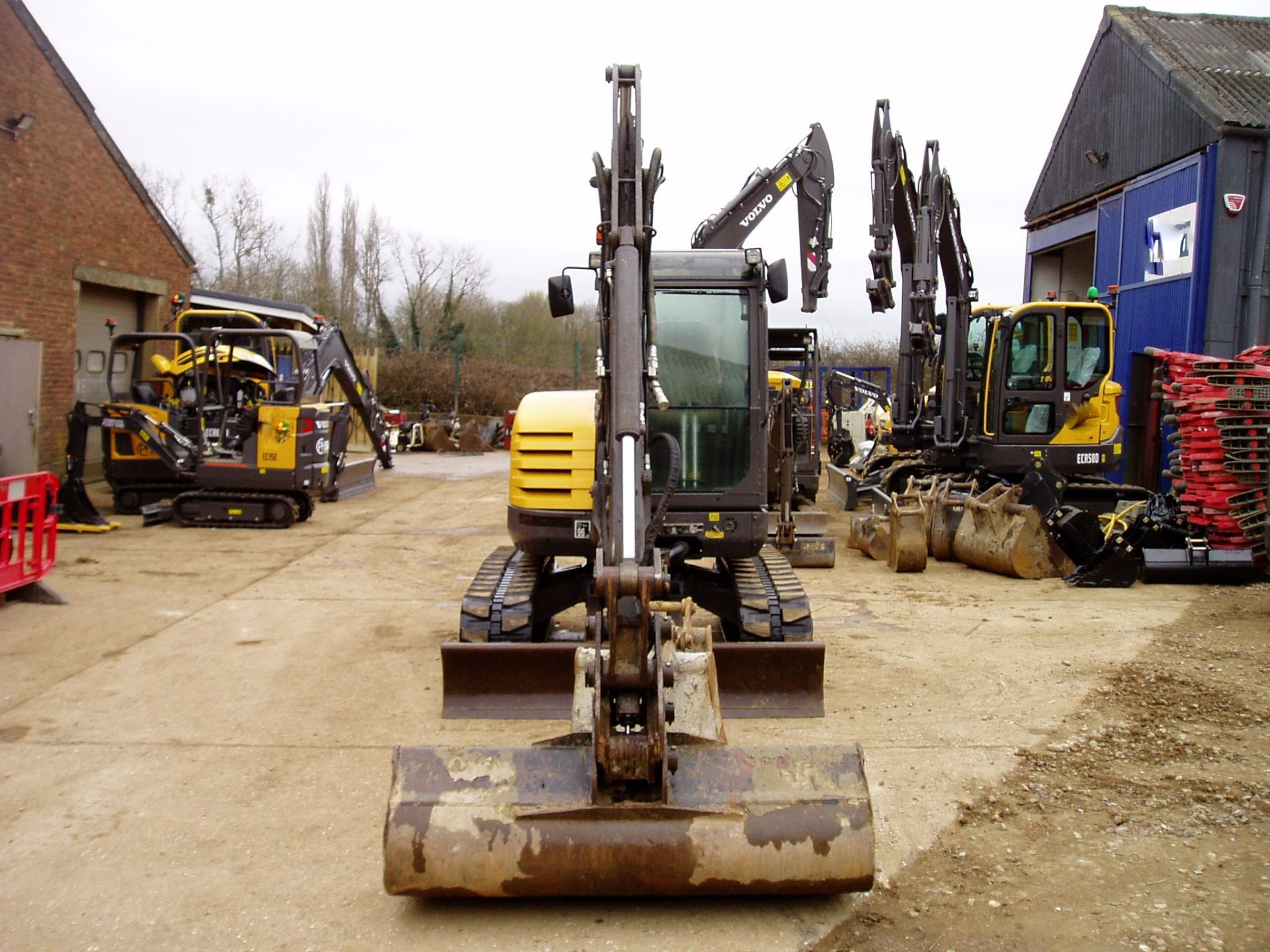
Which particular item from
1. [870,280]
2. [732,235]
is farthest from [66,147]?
[870,280]

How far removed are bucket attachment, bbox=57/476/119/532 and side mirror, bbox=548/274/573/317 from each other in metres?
8.54

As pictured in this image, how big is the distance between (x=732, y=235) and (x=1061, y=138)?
1103 cm

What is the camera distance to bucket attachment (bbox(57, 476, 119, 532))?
12078 millimetres

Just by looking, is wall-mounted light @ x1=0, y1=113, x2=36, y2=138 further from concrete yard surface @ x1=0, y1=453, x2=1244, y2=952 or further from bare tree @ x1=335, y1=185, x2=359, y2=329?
bare tree @ x1=335, y1=185, x2=359, y2=329

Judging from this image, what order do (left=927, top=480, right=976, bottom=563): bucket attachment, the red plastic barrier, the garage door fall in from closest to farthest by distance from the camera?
the red plastic barrier
(left=927, top=480, right=976, bottom=563): bucket attachment
the garage door

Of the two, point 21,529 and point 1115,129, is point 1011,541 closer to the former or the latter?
point 21,529

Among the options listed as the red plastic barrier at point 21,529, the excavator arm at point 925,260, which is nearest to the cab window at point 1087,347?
the excavator arm at point 925,260

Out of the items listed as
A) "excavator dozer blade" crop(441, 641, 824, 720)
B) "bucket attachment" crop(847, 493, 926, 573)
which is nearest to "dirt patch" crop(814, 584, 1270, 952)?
"excavator dozer blade" crop(441, 641, 824, 720)

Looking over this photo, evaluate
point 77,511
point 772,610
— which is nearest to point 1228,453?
point 772,610

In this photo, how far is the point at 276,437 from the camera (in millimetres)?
12836

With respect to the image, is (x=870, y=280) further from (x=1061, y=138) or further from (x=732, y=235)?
(x=1061, y=138)

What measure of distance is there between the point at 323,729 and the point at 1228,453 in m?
8.36

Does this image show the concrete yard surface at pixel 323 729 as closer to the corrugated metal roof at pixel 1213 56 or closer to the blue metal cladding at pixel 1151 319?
the blue metal cladding at pixel 1151 319

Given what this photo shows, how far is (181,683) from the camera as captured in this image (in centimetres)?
636
